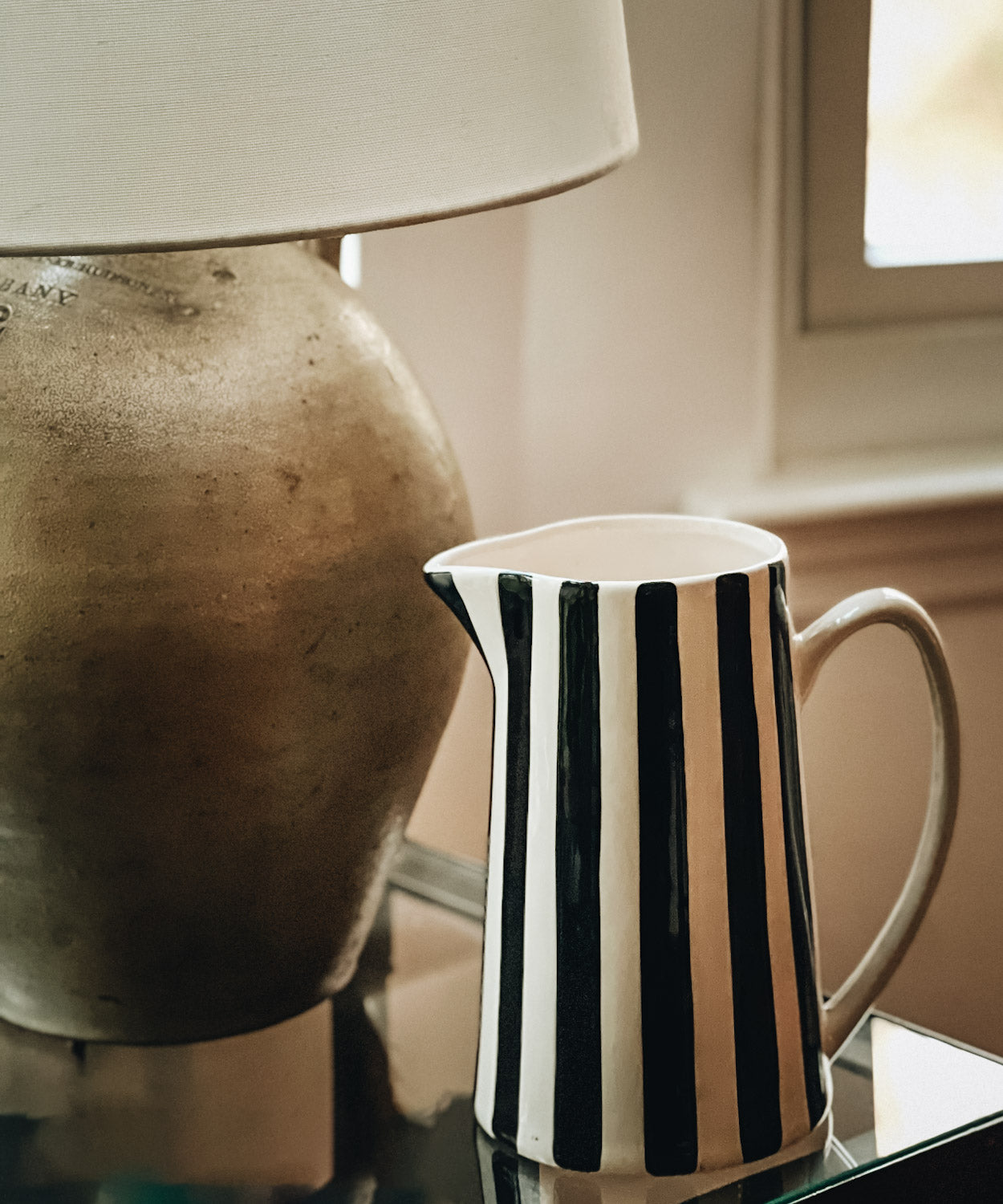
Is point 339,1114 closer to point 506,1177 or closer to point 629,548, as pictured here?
point 506,1177

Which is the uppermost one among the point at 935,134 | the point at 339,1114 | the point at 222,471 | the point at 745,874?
the point at 935,134

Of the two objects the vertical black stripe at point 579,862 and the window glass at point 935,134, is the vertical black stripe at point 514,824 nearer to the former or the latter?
the vertical black stripe at point 579,862

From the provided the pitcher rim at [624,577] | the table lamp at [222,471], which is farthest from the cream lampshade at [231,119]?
the pitcher rim at [624,577]

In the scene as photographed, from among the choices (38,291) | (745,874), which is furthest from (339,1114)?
(38,291)

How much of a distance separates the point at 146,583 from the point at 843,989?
10.5 inches

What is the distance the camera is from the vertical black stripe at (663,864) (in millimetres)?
380

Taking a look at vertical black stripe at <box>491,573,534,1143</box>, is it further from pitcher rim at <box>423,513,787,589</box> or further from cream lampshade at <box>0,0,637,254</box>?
cream lampshade at <box>0,0,637,254</box>

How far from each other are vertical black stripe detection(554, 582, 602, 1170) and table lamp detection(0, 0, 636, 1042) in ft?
0.27

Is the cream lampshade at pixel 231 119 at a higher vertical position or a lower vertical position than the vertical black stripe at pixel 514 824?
higher

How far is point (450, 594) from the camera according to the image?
0.41m

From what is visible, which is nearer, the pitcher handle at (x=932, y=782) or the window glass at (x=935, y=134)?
the pitcher handle at (x=932, y=782)

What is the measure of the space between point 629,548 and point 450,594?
0.30 ft

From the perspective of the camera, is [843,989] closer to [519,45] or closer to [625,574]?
[625,574]

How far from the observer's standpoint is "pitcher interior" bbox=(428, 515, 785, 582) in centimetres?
45
